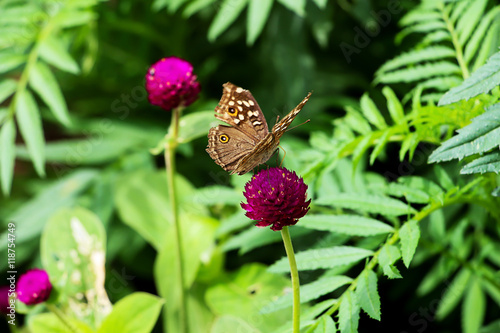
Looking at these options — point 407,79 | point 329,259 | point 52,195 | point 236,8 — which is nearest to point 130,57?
point 52,195

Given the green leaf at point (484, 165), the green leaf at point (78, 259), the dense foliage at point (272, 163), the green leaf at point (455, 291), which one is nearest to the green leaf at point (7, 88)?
the dense foliage at point (272, 163)

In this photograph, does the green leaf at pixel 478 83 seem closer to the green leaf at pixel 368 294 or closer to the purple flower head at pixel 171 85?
the green leaf at pixel 368 294

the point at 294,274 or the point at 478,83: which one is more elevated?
the point at 478,83

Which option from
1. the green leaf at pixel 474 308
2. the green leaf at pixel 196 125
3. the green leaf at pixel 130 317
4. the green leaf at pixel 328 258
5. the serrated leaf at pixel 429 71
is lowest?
the green leaf at pixel 474 308

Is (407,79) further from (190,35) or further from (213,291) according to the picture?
(190,35)

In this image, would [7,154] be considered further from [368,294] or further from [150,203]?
[368,294]

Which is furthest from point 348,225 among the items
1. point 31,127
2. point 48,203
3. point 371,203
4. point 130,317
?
point 48,203
